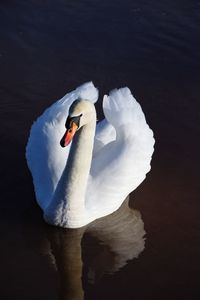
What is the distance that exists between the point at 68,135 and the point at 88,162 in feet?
2.27

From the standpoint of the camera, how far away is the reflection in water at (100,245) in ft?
23.1

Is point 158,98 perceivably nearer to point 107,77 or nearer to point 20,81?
point 107,77

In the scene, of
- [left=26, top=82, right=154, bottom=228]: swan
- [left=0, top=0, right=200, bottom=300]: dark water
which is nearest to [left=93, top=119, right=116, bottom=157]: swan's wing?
[left=26, top=82, right=154, bottom=228]: swan

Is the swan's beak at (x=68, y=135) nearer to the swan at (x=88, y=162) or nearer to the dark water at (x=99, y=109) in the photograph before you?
the swan at (x=88, y=162)

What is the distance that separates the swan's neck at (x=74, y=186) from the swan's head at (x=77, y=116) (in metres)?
0.14

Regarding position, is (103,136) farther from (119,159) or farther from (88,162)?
(88,162)

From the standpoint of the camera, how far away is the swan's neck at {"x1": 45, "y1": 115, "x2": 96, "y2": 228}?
7.04 meters

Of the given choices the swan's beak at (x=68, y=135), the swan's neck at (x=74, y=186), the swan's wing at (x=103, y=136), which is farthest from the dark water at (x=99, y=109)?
the swan's beak at (x=68, y=135)

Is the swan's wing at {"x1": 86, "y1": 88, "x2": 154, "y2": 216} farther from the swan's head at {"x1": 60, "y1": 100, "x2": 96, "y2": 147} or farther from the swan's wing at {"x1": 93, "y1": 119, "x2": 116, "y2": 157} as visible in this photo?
the swan's head at {"x1": 60, "y1": 100, "x2": 96, "y2": 147}

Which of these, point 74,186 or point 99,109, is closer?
point 74,186

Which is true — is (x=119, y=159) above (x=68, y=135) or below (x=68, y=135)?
below

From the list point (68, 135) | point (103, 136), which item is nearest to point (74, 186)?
point (68, 135)

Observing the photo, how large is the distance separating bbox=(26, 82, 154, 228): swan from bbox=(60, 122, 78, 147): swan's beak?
34 centimetres

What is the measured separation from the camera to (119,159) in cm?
773
